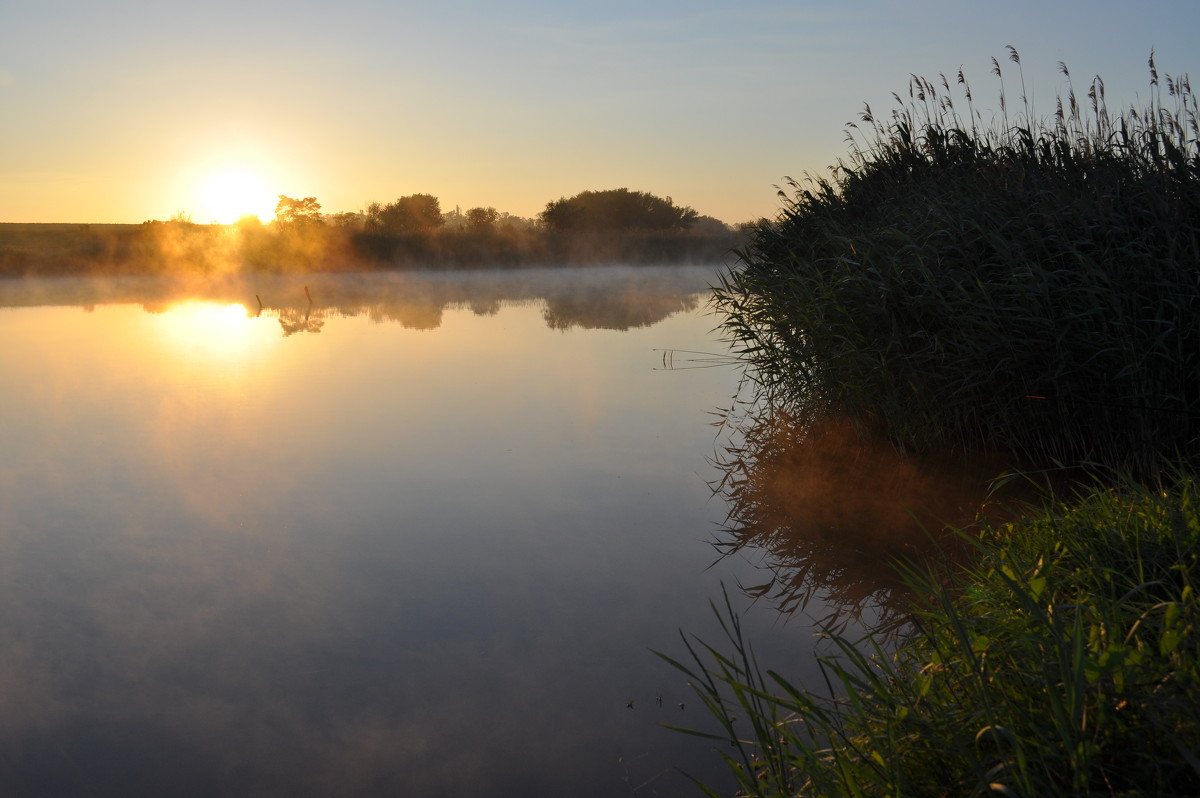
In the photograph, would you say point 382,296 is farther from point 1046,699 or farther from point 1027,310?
point 1046,699

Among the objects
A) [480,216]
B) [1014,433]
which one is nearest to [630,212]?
[480,216]

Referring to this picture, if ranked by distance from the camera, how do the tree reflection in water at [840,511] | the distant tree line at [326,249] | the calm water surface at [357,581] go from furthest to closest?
the distant tree line at [326,249] → the tree reflection in water at [840,511] → the calm water surface at [357,581]

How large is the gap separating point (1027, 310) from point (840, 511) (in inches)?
58.2

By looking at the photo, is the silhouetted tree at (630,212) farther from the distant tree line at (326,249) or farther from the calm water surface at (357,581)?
the calm water surface at (357,581)

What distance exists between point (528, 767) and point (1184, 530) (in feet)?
6.53

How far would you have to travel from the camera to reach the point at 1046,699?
175 cm

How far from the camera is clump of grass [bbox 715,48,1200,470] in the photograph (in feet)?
14.8

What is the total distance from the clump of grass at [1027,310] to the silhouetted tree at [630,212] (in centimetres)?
4142

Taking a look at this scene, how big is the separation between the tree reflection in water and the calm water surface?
0.25 meters

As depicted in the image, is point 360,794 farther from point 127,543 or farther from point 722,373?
point 722,373

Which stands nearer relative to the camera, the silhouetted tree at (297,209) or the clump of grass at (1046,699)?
the clump of grass at (1046,699)

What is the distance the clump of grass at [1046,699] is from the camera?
1.50 meters

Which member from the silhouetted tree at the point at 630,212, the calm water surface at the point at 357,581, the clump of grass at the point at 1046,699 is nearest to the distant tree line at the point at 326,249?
the silhouetted tree at the point at 630,212

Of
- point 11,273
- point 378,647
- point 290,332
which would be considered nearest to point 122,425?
point 378,647
